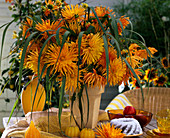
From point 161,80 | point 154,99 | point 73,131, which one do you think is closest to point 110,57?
point 73,131

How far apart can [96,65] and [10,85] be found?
3.95 feet

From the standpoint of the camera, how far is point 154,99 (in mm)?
1698

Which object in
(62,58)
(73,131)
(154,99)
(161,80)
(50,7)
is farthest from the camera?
(161,80)

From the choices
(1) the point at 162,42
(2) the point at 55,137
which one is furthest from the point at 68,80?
(1) the point at 162,42

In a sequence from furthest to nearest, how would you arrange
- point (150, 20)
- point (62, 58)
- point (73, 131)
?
point (150, 20) < point (73, 131) < point (62, 58)

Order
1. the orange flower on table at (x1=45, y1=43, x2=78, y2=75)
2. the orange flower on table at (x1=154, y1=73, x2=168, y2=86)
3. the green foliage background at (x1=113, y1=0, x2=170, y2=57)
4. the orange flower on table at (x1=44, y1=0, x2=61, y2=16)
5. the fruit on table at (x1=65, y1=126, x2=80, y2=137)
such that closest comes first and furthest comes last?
the orange flower on table at (x1=45, y1=43, x2=78, y2=75) → the fruit on table at (x1=65, y1=126, x2=80, y2=137) → the orange flower on table at (x1=44, y1=0, x2=61, y2=16) → the orange flower on table at (x1=154, y1=73, x2=168, y2=86) → the green foliage background at (x1=113, y1=0, x2=170, y2=57)

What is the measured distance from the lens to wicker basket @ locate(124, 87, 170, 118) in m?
1.68

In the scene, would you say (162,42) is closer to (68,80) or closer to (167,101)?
(167,101)

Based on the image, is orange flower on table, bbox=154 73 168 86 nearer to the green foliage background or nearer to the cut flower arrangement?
the green foliage background

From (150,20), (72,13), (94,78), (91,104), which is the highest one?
(150,20)

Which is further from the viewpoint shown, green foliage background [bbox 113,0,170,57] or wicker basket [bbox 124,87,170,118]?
green foliage background [bbox 113,0,170,57]

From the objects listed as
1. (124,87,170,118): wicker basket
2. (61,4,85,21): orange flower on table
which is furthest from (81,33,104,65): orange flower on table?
(124,87,170,118): wicker basket

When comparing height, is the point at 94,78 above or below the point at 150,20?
below

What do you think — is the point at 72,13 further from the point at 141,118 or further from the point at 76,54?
the point at 141,118
